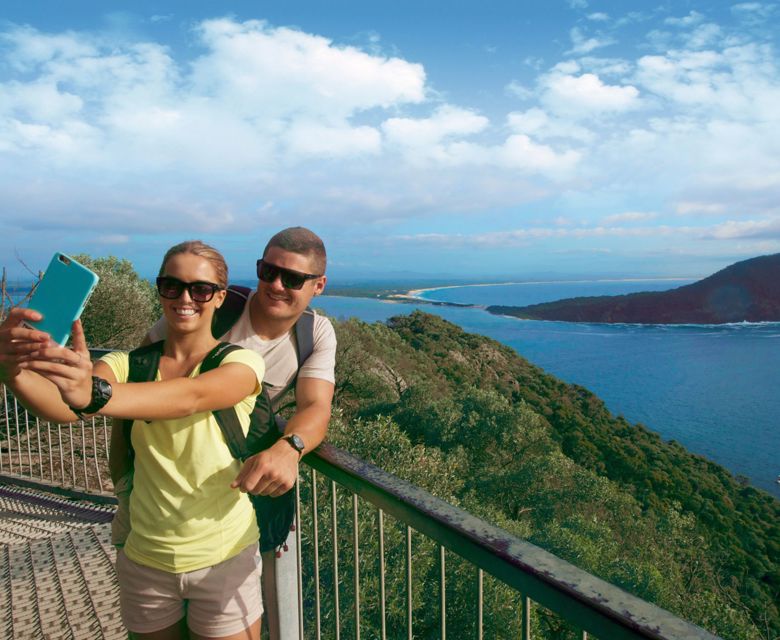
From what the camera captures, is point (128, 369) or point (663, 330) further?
point (663, 330)

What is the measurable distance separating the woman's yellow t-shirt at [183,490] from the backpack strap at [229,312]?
370mm

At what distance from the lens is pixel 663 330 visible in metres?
106

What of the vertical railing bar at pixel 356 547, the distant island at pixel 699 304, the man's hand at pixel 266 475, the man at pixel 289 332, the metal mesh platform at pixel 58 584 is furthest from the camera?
the distant island at pixel 699 304

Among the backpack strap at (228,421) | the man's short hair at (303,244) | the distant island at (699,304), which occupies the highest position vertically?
the man's short hair at (303,244)

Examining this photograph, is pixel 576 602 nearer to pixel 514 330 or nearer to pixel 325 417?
pixel 325 417

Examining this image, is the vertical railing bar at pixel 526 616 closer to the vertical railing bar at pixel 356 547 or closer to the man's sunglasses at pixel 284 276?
the vertical railing bar at pixel 356 547

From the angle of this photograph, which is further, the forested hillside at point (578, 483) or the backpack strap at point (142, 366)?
the forested hillside at point (578, 483)

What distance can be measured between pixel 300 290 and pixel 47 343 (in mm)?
925

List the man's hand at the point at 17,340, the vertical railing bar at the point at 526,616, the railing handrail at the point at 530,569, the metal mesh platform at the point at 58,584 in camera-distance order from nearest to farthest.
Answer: the railing handrail at the point at 530,569
the vertical railing bar at the point at 526,616
the man's hand at the point at 17,340
the metal mesh platform at the point at 58,584

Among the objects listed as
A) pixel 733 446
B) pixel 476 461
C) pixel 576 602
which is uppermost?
pixel 576 602

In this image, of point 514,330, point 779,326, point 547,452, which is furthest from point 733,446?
point 779,326

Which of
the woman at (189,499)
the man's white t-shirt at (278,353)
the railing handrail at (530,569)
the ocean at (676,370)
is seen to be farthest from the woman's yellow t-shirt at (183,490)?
the ocean at (676,370)

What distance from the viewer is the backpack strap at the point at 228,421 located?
5.63 ft

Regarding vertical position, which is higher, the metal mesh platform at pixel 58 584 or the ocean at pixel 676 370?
the metal mesh platform at pixel 58 584
